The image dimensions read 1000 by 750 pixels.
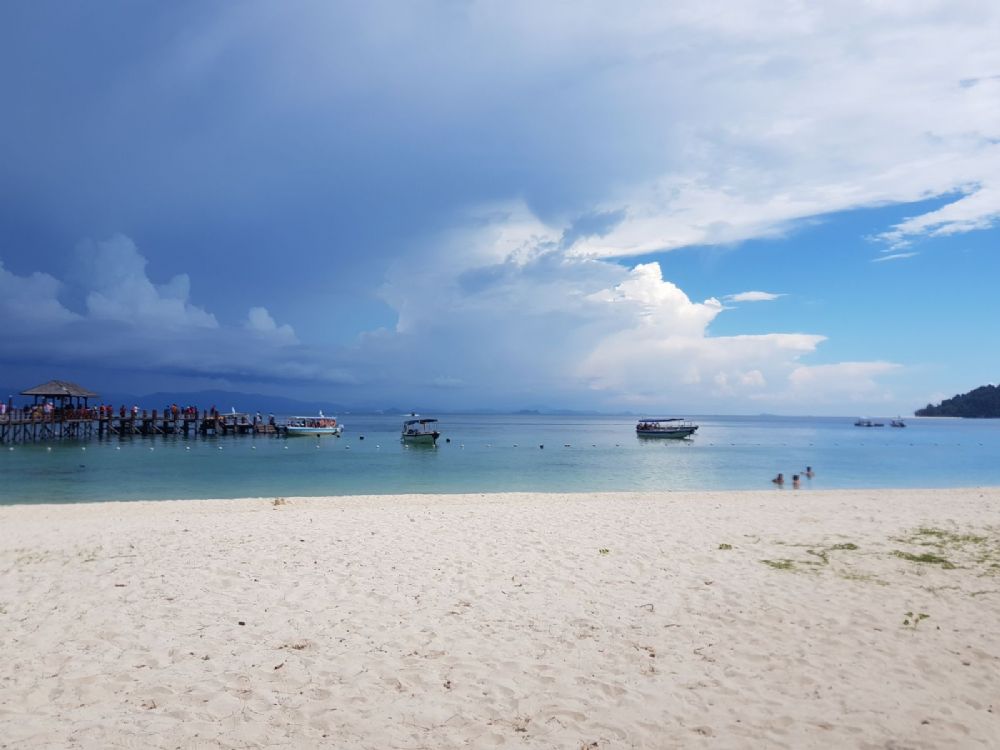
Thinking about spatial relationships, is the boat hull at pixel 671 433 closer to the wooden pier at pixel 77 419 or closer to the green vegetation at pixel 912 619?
the wooden pier at pixel 77 419

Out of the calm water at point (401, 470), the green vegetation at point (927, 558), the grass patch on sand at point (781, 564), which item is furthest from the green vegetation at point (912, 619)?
the calm water at point (401, 470)

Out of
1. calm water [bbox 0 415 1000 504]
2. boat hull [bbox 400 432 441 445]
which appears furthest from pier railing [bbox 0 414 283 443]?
boat hull [bbox 400 432 441 445]

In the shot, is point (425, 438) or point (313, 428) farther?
point (313, 428)

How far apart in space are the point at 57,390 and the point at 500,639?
73.4m

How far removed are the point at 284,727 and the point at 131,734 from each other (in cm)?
114

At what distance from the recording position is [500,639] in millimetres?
6680

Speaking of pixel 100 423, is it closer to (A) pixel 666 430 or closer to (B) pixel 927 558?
(A) pixel 666 430

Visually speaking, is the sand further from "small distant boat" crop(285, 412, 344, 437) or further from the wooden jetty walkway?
"small distant boat" crop(285, 412, 344, 437)

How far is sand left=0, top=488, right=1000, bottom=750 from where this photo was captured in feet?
16.0

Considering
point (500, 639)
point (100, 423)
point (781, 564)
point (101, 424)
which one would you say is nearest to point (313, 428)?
point (101, 424)

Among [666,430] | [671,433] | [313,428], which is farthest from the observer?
[666,430]

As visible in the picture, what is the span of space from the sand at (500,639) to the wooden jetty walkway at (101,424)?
61.6 metres

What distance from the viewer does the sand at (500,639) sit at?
488 centimetres

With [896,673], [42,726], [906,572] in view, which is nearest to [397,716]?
[42,726]
